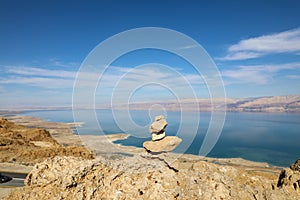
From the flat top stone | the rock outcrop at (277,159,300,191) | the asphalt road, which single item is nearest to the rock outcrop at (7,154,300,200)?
the rock outcrop at (277,159,300,191)

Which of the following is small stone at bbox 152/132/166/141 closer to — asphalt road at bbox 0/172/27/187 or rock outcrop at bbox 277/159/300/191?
asphalt road at bbox 0/172/27/187

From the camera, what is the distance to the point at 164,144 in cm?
2322

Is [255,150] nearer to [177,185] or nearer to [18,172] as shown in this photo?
[18,172]

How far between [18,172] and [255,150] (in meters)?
78.0

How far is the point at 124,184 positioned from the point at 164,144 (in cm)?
1735

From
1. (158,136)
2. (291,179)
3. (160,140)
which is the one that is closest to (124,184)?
(291,179)

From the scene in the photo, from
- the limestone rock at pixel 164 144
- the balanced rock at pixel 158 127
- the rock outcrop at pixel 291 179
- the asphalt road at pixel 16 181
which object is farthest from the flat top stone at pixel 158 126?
the rock outcrop at pixel 291 179

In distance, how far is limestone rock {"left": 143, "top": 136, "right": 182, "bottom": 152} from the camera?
2300cm

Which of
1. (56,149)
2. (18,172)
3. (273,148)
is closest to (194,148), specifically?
(273,148)

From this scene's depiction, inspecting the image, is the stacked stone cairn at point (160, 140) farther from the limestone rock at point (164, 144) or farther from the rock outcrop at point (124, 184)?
the rock outcrop at point (124, 184)

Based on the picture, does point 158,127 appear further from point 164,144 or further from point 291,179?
point 291,179

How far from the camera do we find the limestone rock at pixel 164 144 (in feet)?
75.5

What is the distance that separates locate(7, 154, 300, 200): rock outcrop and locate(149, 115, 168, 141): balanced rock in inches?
646

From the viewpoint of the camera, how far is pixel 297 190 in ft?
21.6
